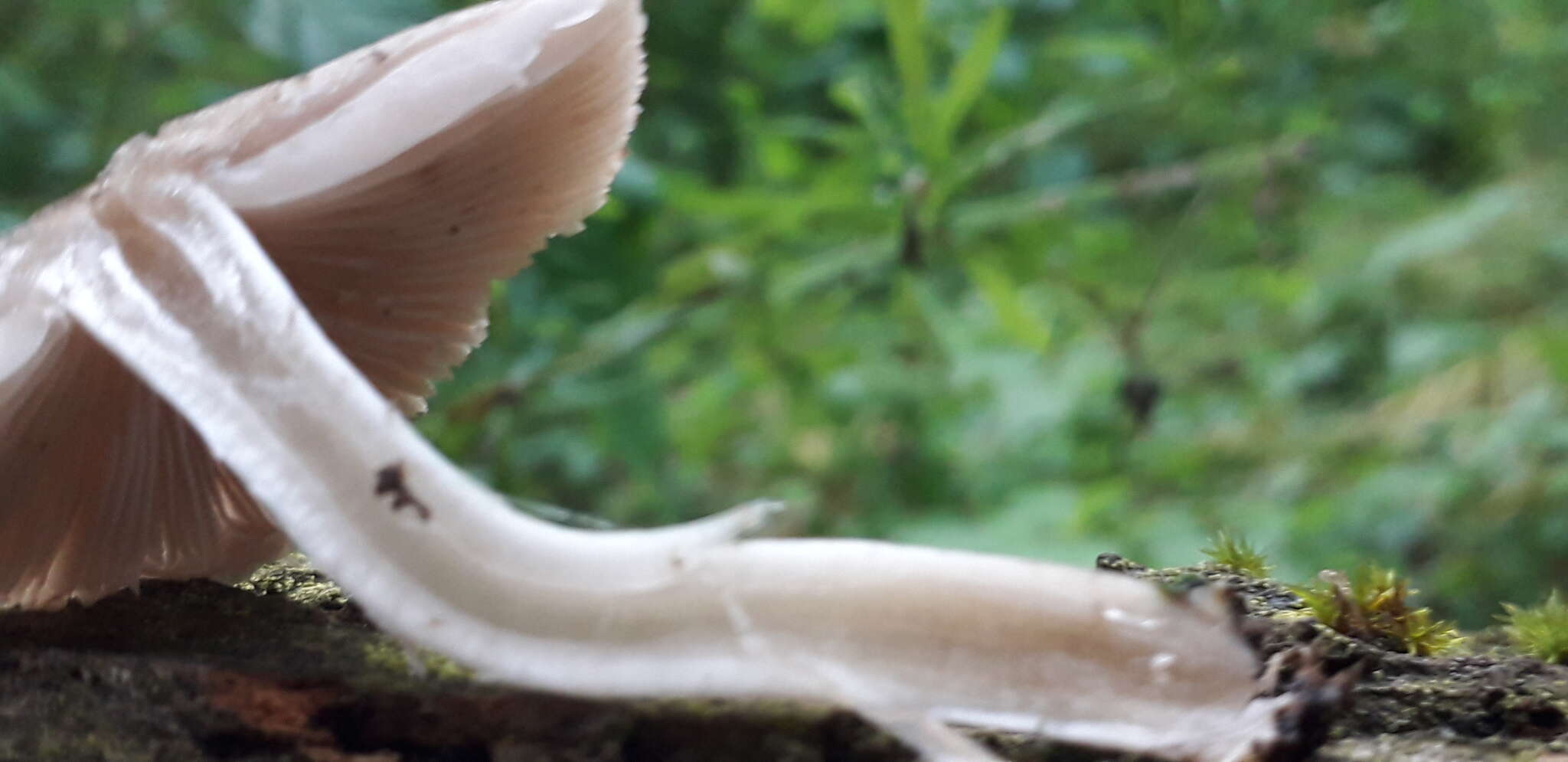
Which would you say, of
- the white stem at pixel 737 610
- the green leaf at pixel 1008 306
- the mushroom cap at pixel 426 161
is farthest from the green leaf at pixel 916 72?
the white stem at pixel 737 610

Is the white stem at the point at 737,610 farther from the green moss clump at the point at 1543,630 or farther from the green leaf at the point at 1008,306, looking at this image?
the green leaf at the point at 1008,306

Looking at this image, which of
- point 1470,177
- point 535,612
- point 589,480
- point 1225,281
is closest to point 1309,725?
point 535,612

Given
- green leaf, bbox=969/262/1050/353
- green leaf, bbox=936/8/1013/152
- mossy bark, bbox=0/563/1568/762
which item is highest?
green leaf, bbox=936/8/1013/152

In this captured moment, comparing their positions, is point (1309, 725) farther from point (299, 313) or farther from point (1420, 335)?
point (1420, 335)

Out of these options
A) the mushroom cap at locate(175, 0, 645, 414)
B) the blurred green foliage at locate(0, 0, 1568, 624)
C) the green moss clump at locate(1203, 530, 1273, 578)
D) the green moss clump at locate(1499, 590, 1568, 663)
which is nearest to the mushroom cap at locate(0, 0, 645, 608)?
the mushroom cap at locate(175, 0, 645, 414)

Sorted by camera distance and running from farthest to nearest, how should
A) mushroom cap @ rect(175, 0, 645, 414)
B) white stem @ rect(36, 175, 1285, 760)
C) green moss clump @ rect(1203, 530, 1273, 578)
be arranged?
1. green moss clump @ rect(1203, 530, 1273, 578)
2. mushroom cap @ rect(175, 0, 645, 414)
3. white stem @ rect(36, 175, 1285, 760)

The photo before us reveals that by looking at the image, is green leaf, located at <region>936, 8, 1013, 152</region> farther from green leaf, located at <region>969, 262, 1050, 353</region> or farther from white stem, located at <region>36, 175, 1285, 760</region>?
white stem, located at <region>36, 175, 1285, 760</region>
